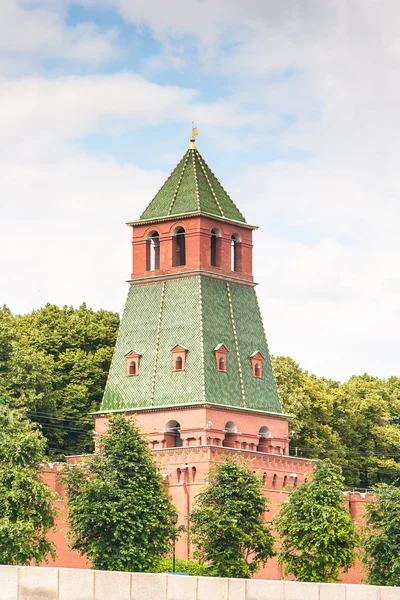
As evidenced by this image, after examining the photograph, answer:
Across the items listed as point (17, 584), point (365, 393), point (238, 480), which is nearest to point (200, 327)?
point (238, 480)

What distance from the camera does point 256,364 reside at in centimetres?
9238

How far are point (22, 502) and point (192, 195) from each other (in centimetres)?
2721

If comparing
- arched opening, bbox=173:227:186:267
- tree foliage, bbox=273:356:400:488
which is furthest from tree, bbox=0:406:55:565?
tree foliage, bbox=273:356:400:488

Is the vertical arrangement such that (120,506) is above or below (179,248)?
below

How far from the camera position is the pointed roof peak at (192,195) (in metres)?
93.4

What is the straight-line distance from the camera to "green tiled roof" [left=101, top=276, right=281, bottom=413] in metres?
89.1

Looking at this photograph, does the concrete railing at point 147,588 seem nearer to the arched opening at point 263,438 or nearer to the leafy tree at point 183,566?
the leafy tree at point 183,566

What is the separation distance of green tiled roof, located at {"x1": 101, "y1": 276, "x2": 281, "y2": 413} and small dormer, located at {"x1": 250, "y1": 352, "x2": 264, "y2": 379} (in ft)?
0.80

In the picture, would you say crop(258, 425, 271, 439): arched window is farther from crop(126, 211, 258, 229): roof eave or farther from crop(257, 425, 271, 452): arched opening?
crop(126, 211, 258, 229): roof eave

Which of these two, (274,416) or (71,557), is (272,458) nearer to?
(274,416)

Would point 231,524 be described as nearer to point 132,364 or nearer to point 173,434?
point 173,434

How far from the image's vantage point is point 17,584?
48375mm

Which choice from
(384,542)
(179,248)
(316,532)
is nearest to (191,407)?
(179,248)

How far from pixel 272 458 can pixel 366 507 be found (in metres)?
8.27
